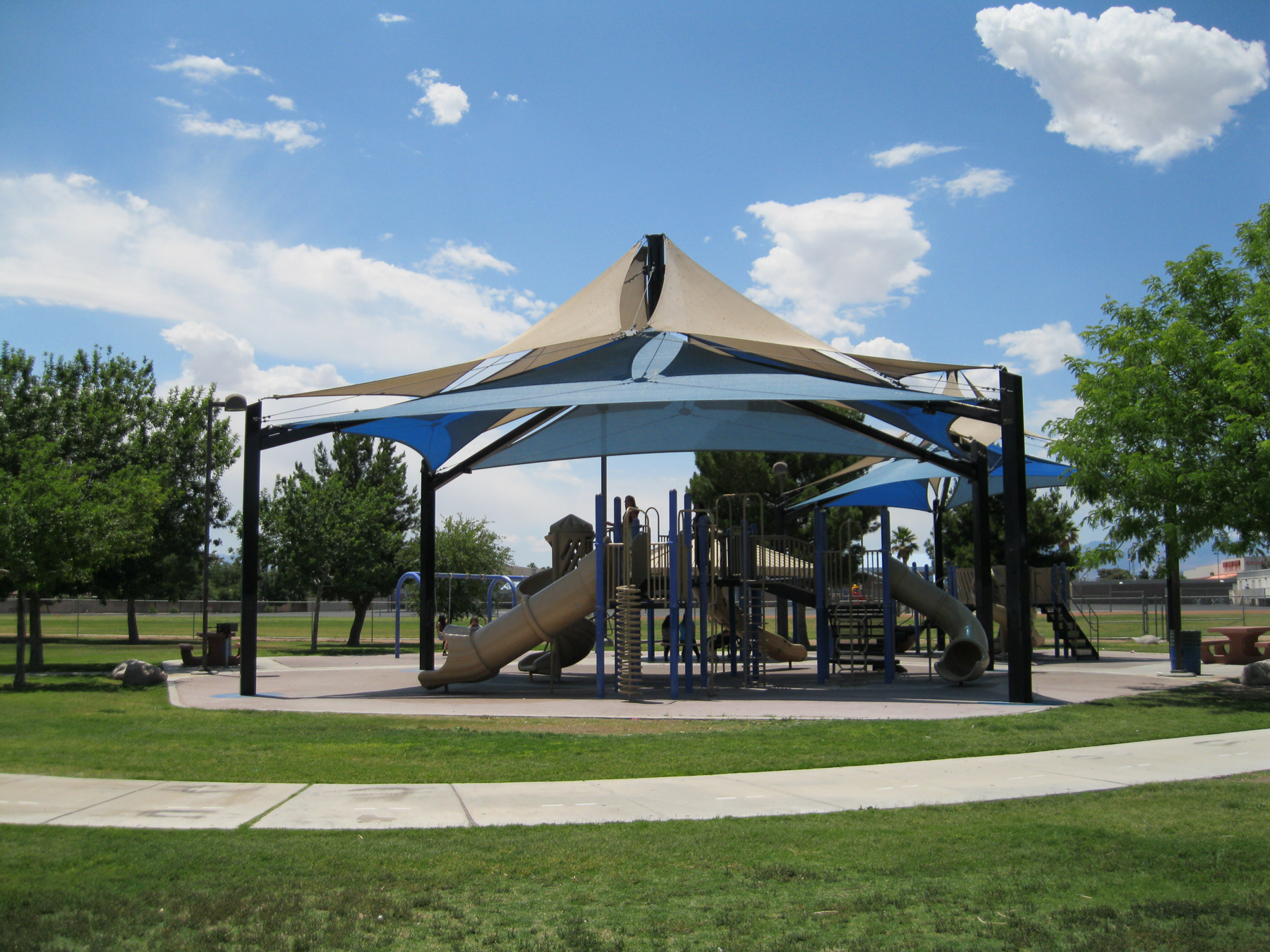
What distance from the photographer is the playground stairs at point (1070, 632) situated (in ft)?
93.7

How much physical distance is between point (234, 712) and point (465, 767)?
21.1ft

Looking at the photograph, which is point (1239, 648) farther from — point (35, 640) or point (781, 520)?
point (35, 640)

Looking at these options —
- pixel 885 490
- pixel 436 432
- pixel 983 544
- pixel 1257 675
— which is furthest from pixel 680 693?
pixel 885 490

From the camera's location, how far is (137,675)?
19.7 metres

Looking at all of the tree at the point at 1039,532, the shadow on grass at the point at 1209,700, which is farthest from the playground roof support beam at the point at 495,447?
the tree at the point at 1039,532

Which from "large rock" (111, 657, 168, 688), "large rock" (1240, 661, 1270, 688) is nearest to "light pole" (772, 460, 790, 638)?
"large rock" (1240, 661, 1270, 688)

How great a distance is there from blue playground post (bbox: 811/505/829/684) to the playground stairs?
10.9 metres

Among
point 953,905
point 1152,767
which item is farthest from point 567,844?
point 1152,767

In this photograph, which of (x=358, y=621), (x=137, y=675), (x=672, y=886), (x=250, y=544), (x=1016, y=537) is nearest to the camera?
(x=672, y=886)

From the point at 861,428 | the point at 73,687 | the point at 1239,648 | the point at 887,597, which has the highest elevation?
the point at 861,428

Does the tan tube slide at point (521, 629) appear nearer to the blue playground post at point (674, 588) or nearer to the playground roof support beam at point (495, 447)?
the blue playground post at point (674, 588)

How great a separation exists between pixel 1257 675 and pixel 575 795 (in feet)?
50.7

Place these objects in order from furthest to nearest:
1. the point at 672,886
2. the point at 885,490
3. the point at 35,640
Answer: the point at 885,490 < the point at 35,640 < the point at 672,886

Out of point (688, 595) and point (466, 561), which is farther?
point (466, 561)
